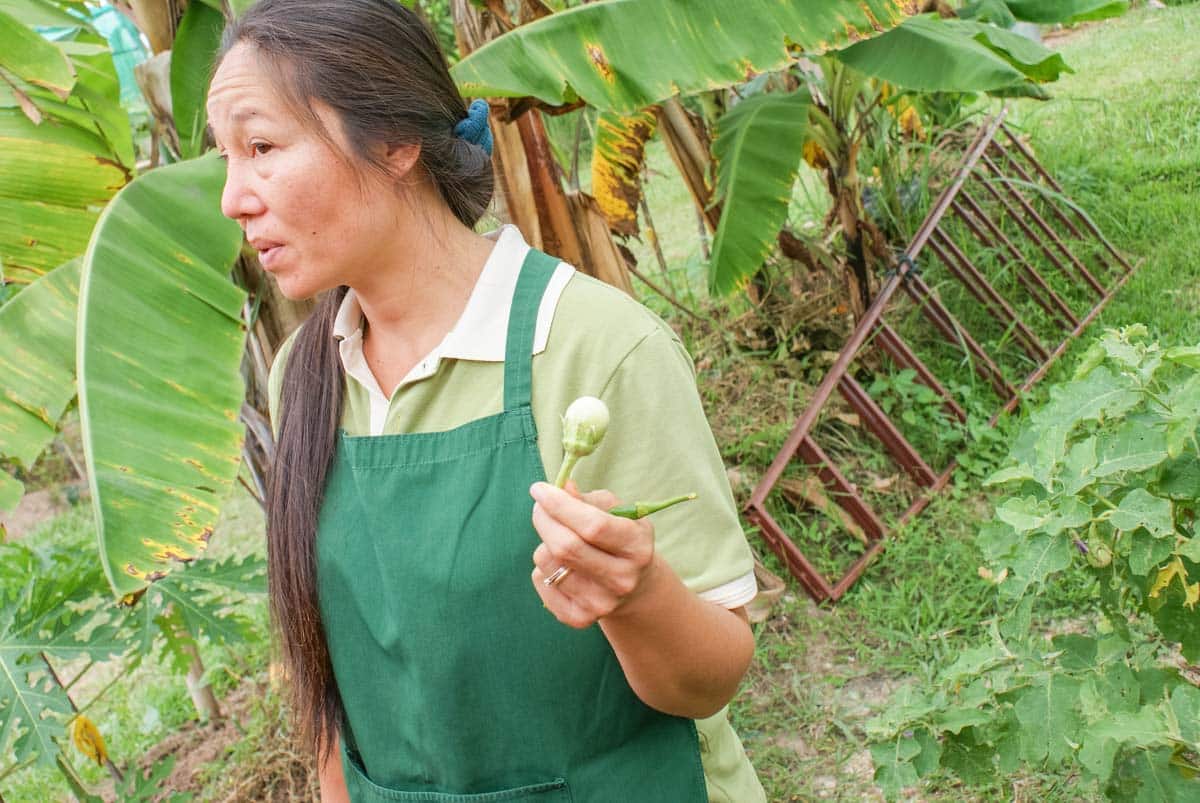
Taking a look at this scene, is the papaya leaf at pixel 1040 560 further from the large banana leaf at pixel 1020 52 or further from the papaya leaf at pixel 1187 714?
the large banana leaf at pixel 1020 52

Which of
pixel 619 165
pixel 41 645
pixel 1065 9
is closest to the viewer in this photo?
pixel 41 645

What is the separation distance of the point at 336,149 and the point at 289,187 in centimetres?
7

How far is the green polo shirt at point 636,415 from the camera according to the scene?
1.21 m

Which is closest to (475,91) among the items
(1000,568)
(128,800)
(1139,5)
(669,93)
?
(669,93)

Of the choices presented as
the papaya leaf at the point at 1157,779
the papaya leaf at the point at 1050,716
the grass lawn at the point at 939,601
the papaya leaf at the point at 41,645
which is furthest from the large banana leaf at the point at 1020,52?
the papaya leaf at the point at 41,645

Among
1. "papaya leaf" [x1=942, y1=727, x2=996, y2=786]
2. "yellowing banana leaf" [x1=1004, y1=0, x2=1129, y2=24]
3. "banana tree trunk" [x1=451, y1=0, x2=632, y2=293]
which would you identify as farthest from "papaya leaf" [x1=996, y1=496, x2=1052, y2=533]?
"yellowing banana leaf" [x1=1004, y1=0, x2=1129, y2=24]

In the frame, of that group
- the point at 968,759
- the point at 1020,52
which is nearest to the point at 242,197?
the point at 968,759

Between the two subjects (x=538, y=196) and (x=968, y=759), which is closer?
(x=968, y=759)

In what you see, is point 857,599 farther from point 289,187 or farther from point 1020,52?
point 289,187

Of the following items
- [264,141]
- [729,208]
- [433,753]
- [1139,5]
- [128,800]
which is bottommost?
[1139,5]

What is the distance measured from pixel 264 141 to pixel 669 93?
4.14 feet

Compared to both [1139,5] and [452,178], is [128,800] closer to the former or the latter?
[452,178]

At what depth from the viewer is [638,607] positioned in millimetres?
1052

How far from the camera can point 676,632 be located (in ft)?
3.66
